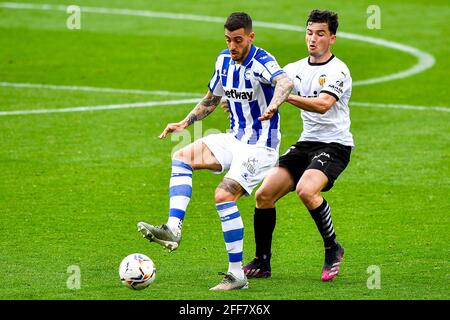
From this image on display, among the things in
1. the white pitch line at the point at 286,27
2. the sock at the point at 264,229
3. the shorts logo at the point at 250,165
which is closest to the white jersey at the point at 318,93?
the sock at the point at 264,229

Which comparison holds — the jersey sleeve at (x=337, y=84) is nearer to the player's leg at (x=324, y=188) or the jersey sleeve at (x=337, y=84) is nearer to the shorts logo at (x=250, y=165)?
the player's leg at (x=324, y=188)

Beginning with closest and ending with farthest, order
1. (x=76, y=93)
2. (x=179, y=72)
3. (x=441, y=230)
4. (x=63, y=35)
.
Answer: (x=441, y=230)
(x=76, y=93)
(x=179, y=72)
(x=63, y=35)

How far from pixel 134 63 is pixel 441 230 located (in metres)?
12.5

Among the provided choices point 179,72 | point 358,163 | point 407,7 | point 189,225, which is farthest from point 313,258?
point 407,7

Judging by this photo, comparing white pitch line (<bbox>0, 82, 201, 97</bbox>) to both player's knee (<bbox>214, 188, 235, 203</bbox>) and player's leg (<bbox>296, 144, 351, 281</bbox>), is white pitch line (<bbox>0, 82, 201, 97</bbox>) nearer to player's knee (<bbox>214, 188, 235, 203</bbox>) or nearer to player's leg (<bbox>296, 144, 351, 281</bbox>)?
player's leg (<bbox>296, 144, 351, 281</bbox>)

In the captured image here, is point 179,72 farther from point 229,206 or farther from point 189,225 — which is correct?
point 229,206

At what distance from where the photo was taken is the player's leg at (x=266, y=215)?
11797mm

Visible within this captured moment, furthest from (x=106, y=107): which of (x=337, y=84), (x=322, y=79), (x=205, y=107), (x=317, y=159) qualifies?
(x=337, y=84)

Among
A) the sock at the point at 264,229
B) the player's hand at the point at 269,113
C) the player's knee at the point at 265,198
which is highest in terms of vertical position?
the player's hand at the point at 269,113

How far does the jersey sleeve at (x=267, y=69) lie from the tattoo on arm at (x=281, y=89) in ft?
0.27

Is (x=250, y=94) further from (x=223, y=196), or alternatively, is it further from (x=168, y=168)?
(x=168, y=168)

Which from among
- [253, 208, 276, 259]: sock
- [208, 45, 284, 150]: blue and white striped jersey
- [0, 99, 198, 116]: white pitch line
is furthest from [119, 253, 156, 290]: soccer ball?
[0, 99, 198, 116]: white pitch line

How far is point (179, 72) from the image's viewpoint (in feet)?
79.0
